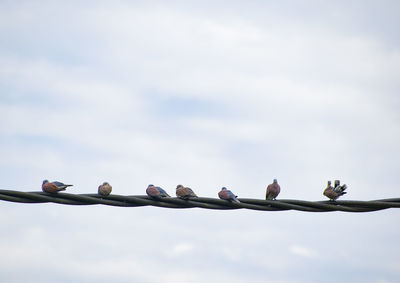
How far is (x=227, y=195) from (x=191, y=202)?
1.79 ft

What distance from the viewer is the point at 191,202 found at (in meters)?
7.96

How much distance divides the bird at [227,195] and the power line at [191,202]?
9cm

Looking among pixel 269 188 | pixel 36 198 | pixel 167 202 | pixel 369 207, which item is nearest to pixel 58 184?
pixel 36 198

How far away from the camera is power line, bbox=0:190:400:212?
7910 mm

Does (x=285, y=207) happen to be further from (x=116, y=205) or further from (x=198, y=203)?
(x=116, y=205)

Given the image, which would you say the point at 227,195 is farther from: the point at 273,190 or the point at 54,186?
the point at 54,186

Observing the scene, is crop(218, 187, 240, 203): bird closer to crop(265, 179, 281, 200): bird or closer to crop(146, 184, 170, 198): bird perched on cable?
crop(146, 184, 170, 198): bird perched on cable

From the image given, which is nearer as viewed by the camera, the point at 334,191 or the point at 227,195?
the point at 227,195

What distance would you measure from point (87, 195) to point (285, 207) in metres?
2.16

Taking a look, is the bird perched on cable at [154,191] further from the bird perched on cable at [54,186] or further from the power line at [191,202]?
the bird perched on cable at [54,186]

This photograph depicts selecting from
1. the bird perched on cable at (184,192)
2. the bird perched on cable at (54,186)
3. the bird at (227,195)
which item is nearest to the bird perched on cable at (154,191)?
the bird perched on cable at (184,192)

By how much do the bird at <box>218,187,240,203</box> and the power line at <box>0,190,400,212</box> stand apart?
9 centimetres

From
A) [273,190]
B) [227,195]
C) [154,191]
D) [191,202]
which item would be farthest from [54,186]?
[273,190]

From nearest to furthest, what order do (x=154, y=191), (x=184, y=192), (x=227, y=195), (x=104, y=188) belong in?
(x=227, y=195), (x=154, y=191), (x=184, y=192), (x=104, y=188)
